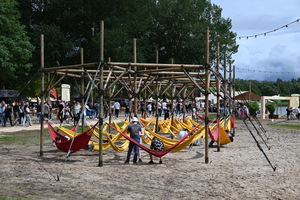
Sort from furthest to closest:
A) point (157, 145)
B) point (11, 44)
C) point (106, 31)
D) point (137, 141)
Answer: point (106, 31) → point (11, 44) → point (157, 145) → point (137, 141)

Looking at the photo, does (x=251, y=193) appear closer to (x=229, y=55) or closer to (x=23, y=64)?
(x=23, y=64)

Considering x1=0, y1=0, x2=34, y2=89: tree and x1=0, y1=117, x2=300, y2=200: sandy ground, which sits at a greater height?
x1=0, y1=0, x2=34, y2=89: tree

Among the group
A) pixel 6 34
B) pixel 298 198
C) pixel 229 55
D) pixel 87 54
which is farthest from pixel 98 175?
pixel 229 55

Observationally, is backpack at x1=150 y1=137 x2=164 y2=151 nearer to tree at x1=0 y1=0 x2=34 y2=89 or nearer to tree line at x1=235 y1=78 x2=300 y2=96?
tree at x1=0 y1=0 x2=34 y2=89

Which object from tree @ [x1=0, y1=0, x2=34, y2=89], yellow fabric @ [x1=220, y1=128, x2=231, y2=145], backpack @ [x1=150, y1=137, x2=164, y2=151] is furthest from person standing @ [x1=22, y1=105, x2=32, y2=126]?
backpack @ [x1=150, y1=137, x2=164, y2=151]

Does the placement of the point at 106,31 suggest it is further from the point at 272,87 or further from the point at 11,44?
the point at 272,87

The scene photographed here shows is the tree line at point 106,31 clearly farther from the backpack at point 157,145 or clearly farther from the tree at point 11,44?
the backpack at point 157,145

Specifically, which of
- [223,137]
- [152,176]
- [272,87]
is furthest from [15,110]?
[272,87]

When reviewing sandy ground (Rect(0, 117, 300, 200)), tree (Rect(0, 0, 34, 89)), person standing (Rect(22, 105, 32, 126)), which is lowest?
sandy ground (Rect(0, 117, 300, 200))

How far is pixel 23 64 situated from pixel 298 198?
88.0 ft

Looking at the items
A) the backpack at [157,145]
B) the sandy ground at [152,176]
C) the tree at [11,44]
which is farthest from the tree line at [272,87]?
the backpack at [157,145]

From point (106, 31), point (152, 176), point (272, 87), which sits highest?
point (272, 87)

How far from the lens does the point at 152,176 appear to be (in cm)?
874

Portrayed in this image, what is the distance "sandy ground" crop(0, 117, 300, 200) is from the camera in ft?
23.2
